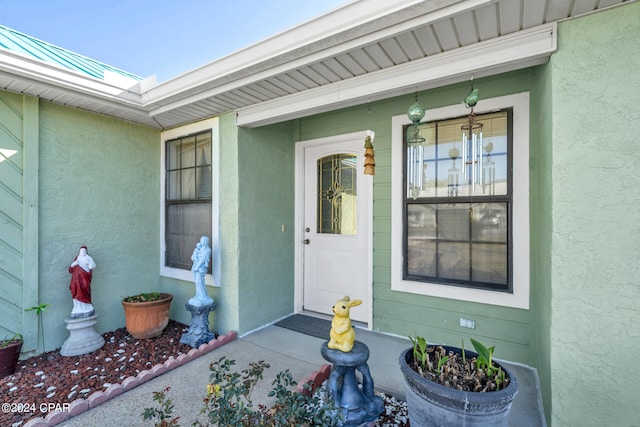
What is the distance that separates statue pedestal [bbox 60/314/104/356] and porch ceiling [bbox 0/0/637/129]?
7.00 ft

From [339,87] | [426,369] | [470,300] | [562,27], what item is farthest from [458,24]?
[470,300]

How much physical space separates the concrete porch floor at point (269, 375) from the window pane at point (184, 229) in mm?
1229

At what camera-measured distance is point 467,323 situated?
258 cm

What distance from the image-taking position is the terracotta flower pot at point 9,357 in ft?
7.71

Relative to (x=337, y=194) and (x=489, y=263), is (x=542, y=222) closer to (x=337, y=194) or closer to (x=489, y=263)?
(x=489, y=263)

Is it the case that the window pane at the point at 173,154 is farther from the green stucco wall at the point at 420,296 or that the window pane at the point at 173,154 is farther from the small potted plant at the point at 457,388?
the small potted plant at the point at 457,388

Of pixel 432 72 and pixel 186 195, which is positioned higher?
pixel 432 72

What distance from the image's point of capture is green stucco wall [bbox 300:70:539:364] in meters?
2.41

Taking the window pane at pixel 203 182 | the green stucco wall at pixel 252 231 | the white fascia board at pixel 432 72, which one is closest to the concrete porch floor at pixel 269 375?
the green stucco wall at pixel 252 231

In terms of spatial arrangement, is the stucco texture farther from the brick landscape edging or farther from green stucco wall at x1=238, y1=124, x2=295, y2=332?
green stucco wall at x1=238, y1=124, x2=295, y2=332

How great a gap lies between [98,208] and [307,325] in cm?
265

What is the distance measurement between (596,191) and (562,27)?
0.92 m

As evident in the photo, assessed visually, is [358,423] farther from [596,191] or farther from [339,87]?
[339,87]

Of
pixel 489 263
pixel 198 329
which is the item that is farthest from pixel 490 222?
pixel 198 329
